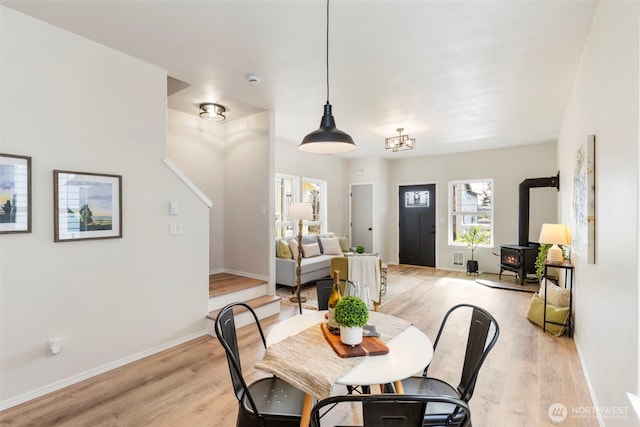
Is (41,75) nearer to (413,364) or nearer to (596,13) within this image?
(413,364)

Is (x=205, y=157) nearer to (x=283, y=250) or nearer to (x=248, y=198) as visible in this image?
(x=248, y=198)

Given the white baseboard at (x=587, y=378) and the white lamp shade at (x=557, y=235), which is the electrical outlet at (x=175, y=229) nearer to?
the white baseboard at (x=587, y=378)

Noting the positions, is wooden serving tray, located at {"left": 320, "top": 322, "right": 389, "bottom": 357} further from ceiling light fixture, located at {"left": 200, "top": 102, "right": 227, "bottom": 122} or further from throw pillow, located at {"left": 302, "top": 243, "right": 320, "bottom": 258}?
throw pillow, located at {"left": 302, "top": 243, "right": 320, "bottom": 258}

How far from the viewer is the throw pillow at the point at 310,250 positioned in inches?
232

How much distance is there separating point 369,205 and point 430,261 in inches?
80.6

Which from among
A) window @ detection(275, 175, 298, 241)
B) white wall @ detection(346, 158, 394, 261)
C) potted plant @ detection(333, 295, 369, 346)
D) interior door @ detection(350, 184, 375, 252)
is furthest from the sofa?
potted plant @ detection(333, 295, 369, 346)

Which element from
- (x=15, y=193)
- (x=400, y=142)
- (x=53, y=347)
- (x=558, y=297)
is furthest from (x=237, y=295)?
(x=558, y=297)

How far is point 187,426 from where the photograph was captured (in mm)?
2004

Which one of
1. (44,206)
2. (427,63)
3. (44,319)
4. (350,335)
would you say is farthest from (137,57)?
(350,335)

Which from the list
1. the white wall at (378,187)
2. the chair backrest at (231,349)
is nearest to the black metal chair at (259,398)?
the chair backrest at (231,349)

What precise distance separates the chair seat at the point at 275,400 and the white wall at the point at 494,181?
21.6ft

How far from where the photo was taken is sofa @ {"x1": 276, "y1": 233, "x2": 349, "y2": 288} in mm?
5359

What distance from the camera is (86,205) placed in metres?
2.58

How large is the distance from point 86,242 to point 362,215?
624 cm
